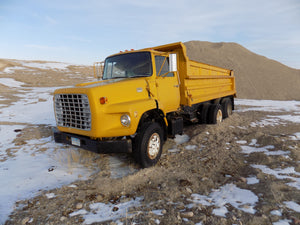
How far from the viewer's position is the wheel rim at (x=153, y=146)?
459cm

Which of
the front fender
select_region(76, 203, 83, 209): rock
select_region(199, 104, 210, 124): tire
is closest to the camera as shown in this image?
select_region(76, 203, 83, 209): rock

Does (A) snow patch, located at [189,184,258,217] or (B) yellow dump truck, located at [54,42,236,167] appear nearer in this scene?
(A) snow patch, located at [189,184,258,217]

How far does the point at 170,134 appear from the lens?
559cm

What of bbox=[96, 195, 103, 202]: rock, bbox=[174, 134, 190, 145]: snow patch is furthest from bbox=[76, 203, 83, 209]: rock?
bbox=[174, 134, 190, 145]: snow patch

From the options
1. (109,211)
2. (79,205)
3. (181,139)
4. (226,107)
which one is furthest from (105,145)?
(226,107)

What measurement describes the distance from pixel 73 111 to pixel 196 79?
445 centimetres

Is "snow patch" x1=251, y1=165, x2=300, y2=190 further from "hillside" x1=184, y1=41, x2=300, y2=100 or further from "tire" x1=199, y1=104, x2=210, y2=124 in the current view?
"hillside" x1=184, y1=41, x2=300, y2=100

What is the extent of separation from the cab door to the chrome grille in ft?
5.95

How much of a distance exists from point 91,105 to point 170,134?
2503 mm

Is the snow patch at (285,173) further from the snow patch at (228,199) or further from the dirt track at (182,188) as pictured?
the snow patch at (228,199)

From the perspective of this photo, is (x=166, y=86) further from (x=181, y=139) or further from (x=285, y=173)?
(x=285, y=173)

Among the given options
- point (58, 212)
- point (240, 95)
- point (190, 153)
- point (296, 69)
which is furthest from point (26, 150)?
point (296, 69)

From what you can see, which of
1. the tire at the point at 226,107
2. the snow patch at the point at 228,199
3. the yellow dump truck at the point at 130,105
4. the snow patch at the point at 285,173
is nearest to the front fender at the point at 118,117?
the yellow dump truck at the point at 130,105

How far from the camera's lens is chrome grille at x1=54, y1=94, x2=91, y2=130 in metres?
4.04
